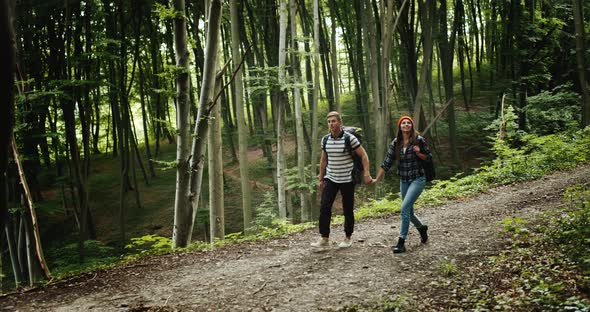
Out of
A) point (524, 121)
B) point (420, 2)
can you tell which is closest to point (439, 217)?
point (420, 2)

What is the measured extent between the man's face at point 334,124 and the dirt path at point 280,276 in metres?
1.73

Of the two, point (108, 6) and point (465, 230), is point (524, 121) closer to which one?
point (465, 230)

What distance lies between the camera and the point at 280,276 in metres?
5.02

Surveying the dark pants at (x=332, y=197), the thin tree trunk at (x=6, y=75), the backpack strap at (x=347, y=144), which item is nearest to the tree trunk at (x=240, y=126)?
the dark pants at (x=332, y=197)

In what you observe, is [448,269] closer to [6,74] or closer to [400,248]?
[400,248]

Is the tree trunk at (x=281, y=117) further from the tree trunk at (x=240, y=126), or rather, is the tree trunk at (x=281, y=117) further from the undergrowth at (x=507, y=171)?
the tree trunk at (x=240, y=126)

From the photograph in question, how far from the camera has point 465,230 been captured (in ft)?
21.6

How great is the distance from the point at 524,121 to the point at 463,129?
4866mm

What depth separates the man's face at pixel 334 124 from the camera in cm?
569

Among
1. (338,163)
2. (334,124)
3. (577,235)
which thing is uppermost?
(334,124)

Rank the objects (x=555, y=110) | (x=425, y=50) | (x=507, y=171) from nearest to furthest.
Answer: (x=507, y=171)
(x=425, y=50)
(x=555, y=110)

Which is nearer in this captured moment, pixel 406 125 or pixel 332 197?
pixel 406 125

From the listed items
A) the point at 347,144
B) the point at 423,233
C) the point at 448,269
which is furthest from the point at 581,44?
the point at 448,269

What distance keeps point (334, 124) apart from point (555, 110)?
13020 millimetres
